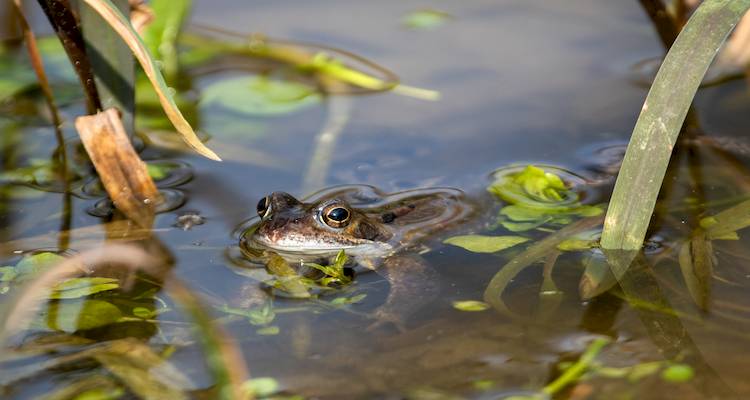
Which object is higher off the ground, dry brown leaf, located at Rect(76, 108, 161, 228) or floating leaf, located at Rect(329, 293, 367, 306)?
dry brown leaf, located at Rect(76, 108, 161, 228)

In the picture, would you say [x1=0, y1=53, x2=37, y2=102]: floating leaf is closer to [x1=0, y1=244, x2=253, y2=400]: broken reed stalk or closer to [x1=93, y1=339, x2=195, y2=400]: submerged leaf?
[x1=0, y1=244, x2=253, y2=400]: broken reed stalk

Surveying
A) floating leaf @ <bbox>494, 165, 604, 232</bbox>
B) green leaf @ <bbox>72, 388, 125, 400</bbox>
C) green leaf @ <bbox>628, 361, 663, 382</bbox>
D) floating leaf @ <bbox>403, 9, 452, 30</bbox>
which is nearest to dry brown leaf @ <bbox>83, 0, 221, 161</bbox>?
green leaf @ <bbox>72, 388, 125, 400</bbox>

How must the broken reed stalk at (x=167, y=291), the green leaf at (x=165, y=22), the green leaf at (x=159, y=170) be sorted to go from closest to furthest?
the broken reed stalk at (x=167, y=291) < the green leaf at (x=159, y=170) < the green leaf at (x=165, y=22)

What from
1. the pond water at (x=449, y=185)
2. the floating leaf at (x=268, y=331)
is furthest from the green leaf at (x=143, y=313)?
the floating leaf at (x=268, y=331)

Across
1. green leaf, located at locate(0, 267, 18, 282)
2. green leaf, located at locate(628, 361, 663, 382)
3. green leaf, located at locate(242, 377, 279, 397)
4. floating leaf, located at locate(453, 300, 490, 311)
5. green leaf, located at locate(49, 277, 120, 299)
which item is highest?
green leaf, located at locate(628, 361, 663, 382)

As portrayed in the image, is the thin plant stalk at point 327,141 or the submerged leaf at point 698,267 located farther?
the thin plant stalk at point 327,141

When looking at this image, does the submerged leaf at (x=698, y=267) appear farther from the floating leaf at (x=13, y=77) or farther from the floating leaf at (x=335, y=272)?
the floating leaf at (x=13, y=77)

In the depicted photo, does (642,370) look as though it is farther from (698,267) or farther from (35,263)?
(35,263)

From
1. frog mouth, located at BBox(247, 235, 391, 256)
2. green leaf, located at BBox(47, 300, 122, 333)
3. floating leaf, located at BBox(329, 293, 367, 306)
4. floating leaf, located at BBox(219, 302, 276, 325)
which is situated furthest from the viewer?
frog mouth, located at BBox(247, 235, 391, 256)
